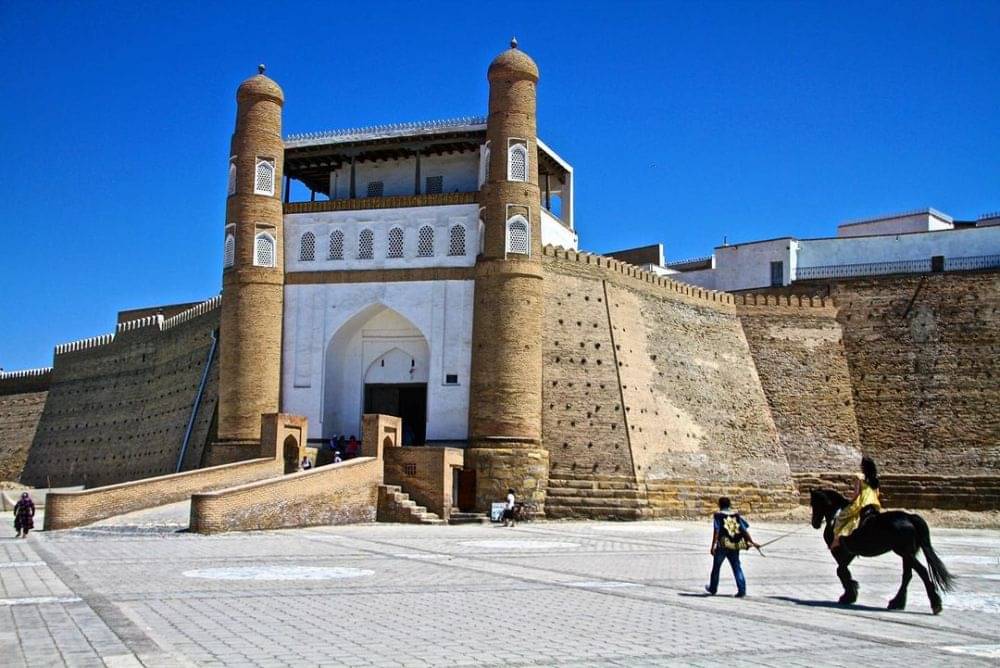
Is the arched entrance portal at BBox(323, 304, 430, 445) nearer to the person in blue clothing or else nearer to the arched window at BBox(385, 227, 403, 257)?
the arched window at BBox(385, 227, 403, 257)

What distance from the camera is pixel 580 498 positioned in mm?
23438

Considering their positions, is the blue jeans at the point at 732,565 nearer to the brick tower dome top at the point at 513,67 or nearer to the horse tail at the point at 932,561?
the horse tail at the point at 932,561

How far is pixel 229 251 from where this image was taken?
26.0 meters

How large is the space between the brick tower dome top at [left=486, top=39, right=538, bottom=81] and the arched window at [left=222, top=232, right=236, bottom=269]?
23.3 feet

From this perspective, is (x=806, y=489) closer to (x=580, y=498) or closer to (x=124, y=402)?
(x=580, y=498)

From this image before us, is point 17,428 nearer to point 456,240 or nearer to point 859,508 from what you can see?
point 456,240

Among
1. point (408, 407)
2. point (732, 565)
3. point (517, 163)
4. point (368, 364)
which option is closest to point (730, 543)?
point (732, 565)

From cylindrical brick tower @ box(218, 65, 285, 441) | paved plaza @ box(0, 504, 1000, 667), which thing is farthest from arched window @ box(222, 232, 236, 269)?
paved plaza @ box(0, 504, 1000, 667)

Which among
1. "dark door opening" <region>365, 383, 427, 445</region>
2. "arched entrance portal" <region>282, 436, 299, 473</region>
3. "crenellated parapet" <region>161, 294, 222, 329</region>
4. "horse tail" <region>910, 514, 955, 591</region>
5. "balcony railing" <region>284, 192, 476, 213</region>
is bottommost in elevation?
"horse tail" <region>910, 514, 955, 591</region>

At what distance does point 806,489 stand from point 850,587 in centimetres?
1916

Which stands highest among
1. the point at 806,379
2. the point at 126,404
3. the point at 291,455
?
the point at 806,379

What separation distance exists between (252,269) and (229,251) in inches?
31.2

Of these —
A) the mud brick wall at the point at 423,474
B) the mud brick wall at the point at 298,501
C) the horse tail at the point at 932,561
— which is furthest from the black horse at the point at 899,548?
the mud brick wall at the point at 423,474

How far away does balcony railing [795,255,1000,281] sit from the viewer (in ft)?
100.0
